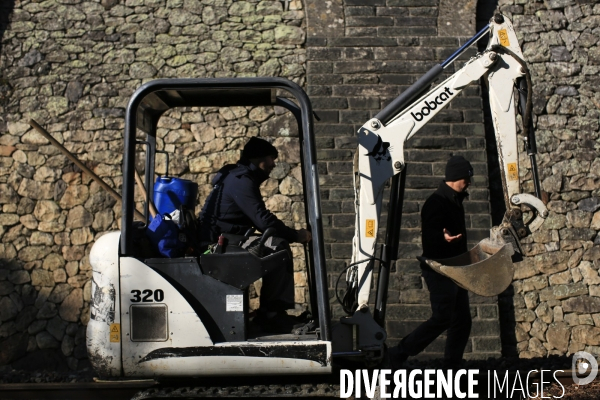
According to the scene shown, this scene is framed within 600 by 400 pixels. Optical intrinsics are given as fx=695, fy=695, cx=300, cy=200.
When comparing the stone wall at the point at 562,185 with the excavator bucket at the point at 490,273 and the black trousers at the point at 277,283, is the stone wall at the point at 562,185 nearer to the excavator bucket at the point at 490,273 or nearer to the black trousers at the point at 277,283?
the excavator bucket at the point at 490,273

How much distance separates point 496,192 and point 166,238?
5.74m

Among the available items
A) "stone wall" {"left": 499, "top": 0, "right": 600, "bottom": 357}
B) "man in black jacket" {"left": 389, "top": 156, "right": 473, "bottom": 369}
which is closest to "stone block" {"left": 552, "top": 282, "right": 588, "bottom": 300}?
"stone wall" {"left": 499, "top": 0, "right": 600, "bottom": 357}

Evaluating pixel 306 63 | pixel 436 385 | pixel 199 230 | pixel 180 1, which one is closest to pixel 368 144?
pixel 199 230

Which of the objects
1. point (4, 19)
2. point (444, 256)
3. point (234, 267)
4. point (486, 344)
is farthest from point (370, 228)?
point (4, 19)

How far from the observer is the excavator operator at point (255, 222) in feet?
15.9

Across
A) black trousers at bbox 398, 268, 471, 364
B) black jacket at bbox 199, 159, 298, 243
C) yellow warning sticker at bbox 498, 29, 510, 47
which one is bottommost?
black trousers at bbox 398, 268, 471, 364

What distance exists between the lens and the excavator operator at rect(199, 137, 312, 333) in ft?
15.9

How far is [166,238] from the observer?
4773mm

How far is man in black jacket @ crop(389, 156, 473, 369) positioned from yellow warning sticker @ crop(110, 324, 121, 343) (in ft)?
8.63

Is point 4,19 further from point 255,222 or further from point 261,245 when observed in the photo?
point 261,245

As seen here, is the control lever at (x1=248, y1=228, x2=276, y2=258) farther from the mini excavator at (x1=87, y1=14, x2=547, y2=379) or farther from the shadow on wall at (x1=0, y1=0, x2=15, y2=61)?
the shadow on wall at (x1=0, y1=0, x2=15, y2=61)

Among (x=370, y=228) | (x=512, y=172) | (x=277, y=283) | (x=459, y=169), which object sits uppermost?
(x=459, y=169)

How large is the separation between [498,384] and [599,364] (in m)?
2.35

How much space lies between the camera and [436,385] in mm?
6086
